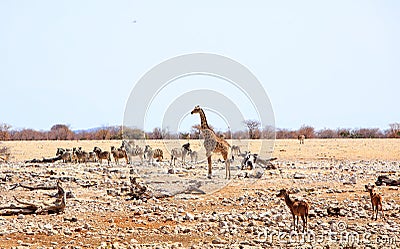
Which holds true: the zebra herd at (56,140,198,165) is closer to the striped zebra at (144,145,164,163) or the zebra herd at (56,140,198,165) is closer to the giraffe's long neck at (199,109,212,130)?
the striped zebra at (144,145,164,163)

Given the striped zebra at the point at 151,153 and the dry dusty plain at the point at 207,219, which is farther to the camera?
the striped zebra at the point at 151,153

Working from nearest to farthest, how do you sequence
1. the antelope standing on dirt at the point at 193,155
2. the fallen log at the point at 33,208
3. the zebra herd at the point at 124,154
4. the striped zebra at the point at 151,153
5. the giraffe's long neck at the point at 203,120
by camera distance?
1. the fallen log at the point at 33,208
2. the giraffe's long neck at the point at 203,120
3. the zebra herd at the point at 124,154
4. the antelope standing on dirt at the point at 193,155
5. the striped zebra at the point at 151,153

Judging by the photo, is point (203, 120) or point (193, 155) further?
point (193, 155)

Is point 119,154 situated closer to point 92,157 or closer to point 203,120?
point 92,157

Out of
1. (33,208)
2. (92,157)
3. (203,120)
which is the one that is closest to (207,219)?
(33,208)

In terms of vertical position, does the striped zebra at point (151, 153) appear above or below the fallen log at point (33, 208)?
above

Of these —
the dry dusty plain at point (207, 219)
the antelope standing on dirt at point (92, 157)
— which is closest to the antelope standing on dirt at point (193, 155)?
the antelope standing on dirt at point (92, 157)

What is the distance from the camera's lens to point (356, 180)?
16531 mm

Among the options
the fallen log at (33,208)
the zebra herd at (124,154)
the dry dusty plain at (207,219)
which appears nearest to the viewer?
the dry dusty plain at (207,219)

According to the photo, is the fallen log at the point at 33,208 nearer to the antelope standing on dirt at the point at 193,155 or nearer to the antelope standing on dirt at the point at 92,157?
the antelope standing on dirt at the point at 193,155

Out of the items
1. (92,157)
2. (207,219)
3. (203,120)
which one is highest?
(203,120)

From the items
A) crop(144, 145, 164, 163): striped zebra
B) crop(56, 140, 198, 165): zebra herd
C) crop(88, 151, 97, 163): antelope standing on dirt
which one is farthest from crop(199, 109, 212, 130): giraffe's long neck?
crop(88, 151, 97, 163): antelope standing on dirt

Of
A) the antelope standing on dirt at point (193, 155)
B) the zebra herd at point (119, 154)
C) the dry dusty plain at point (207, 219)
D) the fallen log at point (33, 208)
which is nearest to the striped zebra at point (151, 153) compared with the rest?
the zebra herd at point (119, 154)

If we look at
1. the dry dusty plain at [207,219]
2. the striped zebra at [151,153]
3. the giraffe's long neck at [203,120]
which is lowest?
the dry dusty plain at [207,219]
